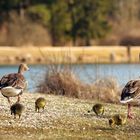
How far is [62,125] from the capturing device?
53.9ft

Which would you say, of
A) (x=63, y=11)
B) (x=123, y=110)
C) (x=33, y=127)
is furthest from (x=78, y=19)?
(x=33, y=127)

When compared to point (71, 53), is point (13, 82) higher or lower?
lower

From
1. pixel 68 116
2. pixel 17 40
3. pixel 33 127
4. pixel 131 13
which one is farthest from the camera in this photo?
pixel 131 13

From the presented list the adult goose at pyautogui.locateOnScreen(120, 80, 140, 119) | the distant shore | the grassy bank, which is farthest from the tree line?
the adult goose at pyautogui.locateOnScreen(120, 80, 140, 119)

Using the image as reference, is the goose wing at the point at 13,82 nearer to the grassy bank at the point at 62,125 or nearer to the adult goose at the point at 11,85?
the adult goose at the point at 11,85

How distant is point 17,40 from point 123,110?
44.1 m

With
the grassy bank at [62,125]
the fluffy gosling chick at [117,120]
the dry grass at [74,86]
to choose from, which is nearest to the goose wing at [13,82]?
the grassy bank at [62,125]

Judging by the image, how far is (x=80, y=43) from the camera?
6731cm

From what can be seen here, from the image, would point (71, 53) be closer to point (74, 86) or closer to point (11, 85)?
point (74, 86)

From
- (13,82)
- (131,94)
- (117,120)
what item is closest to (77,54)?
(13,82)

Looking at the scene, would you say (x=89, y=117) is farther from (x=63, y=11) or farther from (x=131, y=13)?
(x=131, y=13)

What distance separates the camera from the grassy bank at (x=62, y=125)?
600 inches

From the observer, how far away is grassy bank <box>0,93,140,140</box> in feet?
50.0

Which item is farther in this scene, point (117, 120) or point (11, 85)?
point (11, 85)
